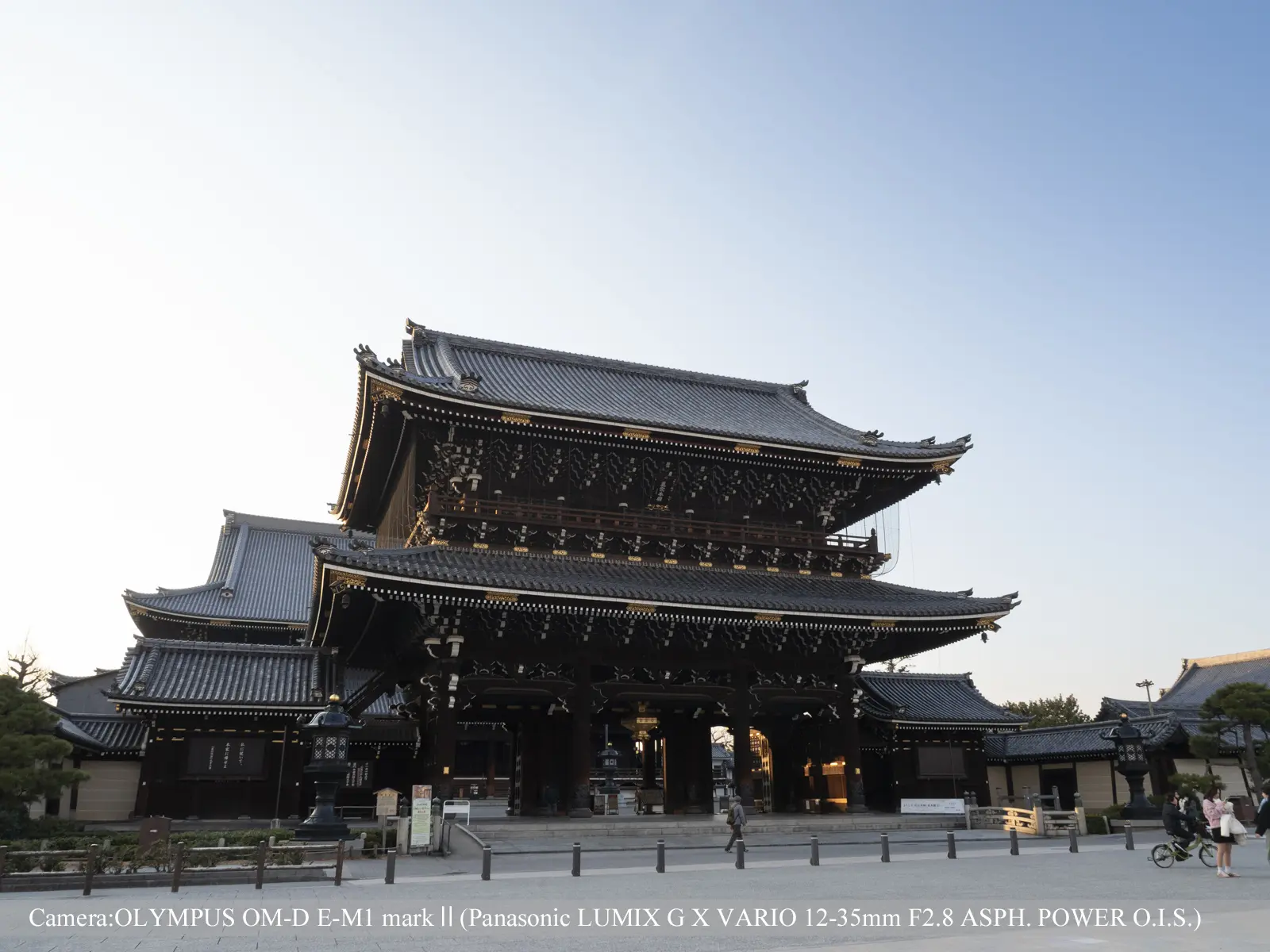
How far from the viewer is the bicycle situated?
19.9m

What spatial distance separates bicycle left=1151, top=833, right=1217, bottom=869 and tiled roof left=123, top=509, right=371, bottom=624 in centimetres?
3456

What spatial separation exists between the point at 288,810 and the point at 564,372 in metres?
19.0

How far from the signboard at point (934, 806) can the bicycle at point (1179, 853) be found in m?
9.18

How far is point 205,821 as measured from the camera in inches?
1206

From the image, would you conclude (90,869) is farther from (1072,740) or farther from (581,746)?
(1072,740)

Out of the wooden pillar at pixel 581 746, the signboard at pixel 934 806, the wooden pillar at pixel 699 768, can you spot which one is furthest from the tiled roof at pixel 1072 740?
the wooden pillar at pixel 581 746

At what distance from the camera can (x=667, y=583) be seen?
2872 cm

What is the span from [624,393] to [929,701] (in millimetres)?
18093

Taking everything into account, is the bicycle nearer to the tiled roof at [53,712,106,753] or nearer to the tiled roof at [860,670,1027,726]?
the tiled roof at [860,670,1027,726]

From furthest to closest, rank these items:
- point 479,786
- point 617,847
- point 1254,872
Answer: point 479,786 → point 617,847 → point 1254,872

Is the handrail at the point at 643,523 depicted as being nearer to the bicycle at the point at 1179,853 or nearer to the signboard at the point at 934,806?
the signboard at the point at 934,806

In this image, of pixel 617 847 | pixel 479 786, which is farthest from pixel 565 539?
pixel 479 786

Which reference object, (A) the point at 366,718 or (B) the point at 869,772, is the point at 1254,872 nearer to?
(B) the point at 869,772

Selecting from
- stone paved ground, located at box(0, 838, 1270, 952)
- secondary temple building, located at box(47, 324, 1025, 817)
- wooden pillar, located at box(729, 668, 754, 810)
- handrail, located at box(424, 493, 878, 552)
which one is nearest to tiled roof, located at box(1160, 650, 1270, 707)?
secondary temple building, located at box(47, 324, 1025, 817)
